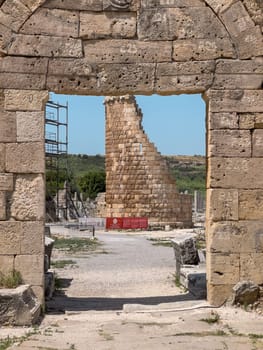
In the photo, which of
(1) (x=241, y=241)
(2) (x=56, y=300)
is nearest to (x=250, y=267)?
(1) (x=241, y=241)

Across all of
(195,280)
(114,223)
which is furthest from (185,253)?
(114,223)

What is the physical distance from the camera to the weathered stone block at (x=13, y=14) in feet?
26.6

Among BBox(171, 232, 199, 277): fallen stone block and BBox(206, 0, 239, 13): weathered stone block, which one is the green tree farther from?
BBox(206, 0, 239, 13): weathered stone block

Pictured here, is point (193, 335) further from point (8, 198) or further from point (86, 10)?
point (86, 10)

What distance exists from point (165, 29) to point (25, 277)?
3.87 metres

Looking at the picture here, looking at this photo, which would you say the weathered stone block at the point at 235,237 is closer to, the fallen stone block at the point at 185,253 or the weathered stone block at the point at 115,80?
the weathered stone block at the point at 115,80

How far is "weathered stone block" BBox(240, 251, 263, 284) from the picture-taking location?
8125 mm

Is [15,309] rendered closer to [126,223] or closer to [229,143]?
[229,143]

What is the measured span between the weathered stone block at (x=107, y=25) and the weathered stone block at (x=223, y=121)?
1.61 metres

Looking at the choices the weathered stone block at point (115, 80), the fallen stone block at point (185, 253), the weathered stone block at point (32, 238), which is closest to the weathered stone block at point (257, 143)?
the weathered stone block at point (115, 80)

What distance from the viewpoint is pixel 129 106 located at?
99.9 feet

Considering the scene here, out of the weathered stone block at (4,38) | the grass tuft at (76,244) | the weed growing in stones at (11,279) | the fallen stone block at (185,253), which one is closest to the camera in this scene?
the weed growing in stones at (11,279)

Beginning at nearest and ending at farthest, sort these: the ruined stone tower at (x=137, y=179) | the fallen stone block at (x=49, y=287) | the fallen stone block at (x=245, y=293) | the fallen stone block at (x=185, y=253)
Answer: the fallen stone block at (x=245, y=293) → the fallen stone block at (x=49, y=287) → the fallen stone block at (x=185, y=253) → the ruined stone tower at (x=137, y=179)

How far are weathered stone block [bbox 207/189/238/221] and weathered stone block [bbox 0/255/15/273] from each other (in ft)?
8.91
